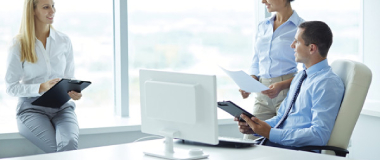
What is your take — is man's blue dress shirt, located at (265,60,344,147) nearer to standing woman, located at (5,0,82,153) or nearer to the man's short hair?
the man's short hair

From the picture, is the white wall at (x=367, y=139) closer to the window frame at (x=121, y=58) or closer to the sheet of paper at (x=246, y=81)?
the sheet of paper at (x=246, y=81)

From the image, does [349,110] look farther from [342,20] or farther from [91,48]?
[91,48]

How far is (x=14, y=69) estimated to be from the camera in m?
3.64

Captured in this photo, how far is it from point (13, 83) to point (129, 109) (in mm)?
1381

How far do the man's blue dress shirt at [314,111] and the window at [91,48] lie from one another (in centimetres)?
226

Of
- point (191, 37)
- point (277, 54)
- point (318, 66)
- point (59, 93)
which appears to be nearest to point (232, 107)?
point (318, 66)

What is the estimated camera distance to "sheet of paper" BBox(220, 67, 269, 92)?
283 cm

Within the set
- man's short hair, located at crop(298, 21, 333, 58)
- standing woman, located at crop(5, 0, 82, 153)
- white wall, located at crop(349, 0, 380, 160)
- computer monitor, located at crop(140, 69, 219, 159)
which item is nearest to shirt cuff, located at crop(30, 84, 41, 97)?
standing woman, located at crop(5, 0, 82, 153)

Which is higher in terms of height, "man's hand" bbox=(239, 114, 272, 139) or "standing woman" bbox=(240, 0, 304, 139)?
"standing woman" bbox=(240, 0, 304, 139)

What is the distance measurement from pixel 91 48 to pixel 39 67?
0.91 metres

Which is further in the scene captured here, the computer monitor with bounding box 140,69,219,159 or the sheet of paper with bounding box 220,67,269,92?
the sheet of paper with bounding box 220,67,269,92

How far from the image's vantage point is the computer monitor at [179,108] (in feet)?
7.30

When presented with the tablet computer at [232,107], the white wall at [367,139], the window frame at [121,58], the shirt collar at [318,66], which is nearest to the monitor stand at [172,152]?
the tablet computer at [232,107]

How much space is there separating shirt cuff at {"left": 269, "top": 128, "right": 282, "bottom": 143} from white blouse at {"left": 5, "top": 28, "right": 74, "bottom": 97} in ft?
5.79
